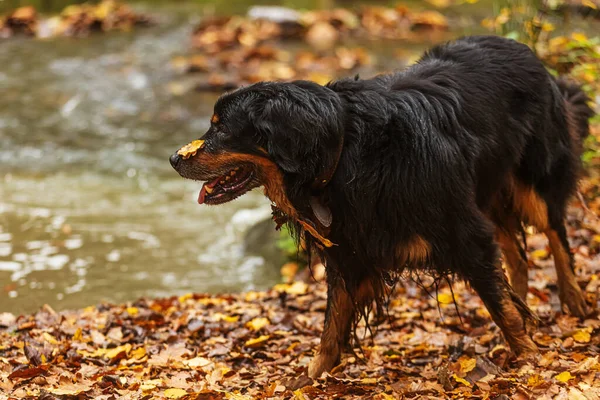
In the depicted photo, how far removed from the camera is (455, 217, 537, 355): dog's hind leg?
424 cm

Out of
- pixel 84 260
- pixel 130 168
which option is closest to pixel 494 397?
pixel 84 260

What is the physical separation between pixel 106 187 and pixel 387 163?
6.91 metres

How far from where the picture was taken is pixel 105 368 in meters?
4.84

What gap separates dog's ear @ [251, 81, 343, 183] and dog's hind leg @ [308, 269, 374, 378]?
1.02 m

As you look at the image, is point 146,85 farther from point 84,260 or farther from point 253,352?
point 253,352

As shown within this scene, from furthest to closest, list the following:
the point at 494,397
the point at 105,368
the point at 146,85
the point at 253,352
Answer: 1. the point at 146,85
2. the point at 253,352
3. the point at 105,368
4. the point at 494,397

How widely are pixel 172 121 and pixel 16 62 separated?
432 centimetres

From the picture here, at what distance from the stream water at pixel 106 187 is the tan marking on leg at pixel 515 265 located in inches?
107

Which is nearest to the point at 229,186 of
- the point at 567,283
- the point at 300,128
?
the point at 300,128

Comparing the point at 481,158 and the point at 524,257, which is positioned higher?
the point at 481,158

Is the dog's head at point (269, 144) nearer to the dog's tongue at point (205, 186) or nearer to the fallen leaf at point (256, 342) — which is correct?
the dog's tongue at point (205, 186)

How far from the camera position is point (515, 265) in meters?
5.55

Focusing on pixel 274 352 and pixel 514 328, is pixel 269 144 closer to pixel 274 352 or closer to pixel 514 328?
pixel 514 328

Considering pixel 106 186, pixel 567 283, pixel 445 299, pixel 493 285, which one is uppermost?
pixel 493 285
